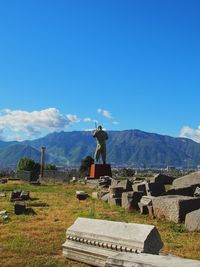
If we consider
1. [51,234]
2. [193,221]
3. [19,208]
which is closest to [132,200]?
[19,208]

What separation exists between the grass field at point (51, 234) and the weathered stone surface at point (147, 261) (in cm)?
218

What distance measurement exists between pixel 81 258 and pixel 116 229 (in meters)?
0.96

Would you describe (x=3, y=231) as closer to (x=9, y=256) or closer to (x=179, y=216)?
(x=9, y=256)

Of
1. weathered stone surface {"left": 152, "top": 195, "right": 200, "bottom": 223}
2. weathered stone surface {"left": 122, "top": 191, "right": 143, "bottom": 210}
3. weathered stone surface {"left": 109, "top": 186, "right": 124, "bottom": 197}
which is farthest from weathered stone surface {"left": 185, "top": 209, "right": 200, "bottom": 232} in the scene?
weathered stone surface {"left": 109, "top": 186, "right": 124, "bottom": 197}

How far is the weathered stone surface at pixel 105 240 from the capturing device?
7875 mm

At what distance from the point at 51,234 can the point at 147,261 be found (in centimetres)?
571

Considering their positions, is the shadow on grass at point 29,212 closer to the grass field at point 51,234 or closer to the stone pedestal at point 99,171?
the grass field at point 51,234

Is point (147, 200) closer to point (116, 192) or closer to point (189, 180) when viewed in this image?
point (116, 192)

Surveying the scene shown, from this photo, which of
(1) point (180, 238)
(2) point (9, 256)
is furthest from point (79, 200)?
(2) point (9, 256)

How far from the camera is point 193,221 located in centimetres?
1218

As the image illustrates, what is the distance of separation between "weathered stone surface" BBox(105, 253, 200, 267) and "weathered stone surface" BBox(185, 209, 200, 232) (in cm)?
572

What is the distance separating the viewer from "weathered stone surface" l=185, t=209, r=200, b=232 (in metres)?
12.0

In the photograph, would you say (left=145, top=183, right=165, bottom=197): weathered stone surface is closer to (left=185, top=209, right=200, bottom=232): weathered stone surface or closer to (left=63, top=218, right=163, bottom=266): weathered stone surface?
(left=185, top=209, right=200, bottom=232): weathered stone surface

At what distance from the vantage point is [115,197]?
19031mm
